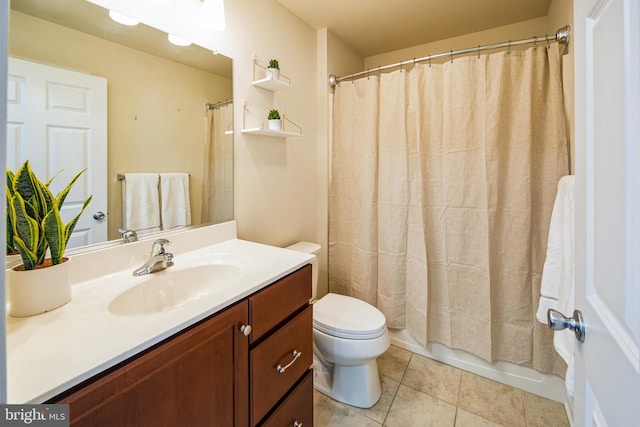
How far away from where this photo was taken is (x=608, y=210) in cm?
48

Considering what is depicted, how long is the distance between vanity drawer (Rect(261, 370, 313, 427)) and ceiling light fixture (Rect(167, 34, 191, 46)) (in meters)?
1.55

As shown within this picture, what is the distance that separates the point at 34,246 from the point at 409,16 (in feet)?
7.49

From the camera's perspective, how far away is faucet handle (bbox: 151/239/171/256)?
42.4 inches

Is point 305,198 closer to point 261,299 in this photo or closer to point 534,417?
point 261,299

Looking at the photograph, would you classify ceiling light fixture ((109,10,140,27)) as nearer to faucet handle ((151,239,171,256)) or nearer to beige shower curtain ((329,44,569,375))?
faucet handle ((151,239,171,256))

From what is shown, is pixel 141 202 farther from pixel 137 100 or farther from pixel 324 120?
pixel 324 120

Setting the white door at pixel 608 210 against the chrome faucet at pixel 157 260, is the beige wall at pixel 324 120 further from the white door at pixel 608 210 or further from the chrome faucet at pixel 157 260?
the white door at pixel 608 210

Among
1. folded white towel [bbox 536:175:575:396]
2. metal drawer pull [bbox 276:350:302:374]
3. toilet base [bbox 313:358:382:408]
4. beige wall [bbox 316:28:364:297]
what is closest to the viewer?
metal drawer pull [bbox 276:350:302:374]

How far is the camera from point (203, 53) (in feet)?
4.35

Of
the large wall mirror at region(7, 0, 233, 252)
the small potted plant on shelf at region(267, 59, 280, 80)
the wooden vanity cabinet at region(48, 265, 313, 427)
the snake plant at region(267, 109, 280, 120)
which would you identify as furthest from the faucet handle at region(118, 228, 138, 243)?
the small potted plant on shelf at region(267, 59, 280, 80)

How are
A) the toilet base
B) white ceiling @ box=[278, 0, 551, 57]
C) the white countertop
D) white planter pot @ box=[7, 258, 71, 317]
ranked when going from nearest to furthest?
the white countertop
white planter pot @ box=[7, 258, 71, 317]
the toilet base
white ceiling @ box=[278, 0, 551, 57]

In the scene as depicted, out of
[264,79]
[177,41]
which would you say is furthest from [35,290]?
[264,79]

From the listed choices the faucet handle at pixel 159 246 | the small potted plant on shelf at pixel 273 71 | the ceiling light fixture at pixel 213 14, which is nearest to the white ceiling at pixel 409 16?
the small potted plant on shelf at pixel 273 71

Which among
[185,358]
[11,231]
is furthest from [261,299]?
[11,231]
